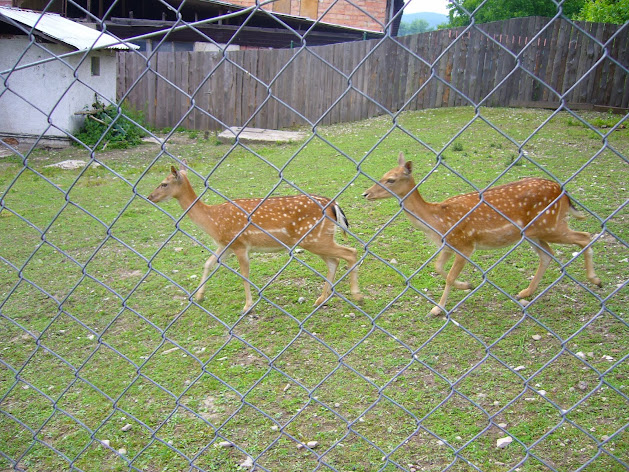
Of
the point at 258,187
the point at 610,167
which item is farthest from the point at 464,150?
the point at 258,187

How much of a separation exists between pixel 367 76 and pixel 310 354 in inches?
497

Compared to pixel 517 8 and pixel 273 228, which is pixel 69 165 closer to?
pixel 273 228

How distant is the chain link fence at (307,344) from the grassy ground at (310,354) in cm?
2

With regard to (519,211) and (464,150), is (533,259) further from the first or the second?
(464,150)

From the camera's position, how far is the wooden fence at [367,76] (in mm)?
14562

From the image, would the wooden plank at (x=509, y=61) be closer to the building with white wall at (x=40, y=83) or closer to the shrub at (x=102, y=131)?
the shrub at (x=102, y=131)

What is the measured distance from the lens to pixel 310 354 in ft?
14.8

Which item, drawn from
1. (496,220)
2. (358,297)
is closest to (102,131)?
(358,297)

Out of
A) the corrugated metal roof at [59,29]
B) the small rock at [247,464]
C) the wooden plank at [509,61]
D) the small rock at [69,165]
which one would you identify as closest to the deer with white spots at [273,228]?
the small rock at [247,464]

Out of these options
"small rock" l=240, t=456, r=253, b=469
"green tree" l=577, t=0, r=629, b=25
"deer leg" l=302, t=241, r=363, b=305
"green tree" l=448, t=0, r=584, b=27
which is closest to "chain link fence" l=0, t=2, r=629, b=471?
"small rock" l=240, t=456, r=253, b=469

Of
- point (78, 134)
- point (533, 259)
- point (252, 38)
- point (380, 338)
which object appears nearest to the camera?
point (380, 338)

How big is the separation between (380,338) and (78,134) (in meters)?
11.3

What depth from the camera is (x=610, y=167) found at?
28.8ft

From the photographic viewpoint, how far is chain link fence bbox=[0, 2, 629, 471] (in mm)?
2438
